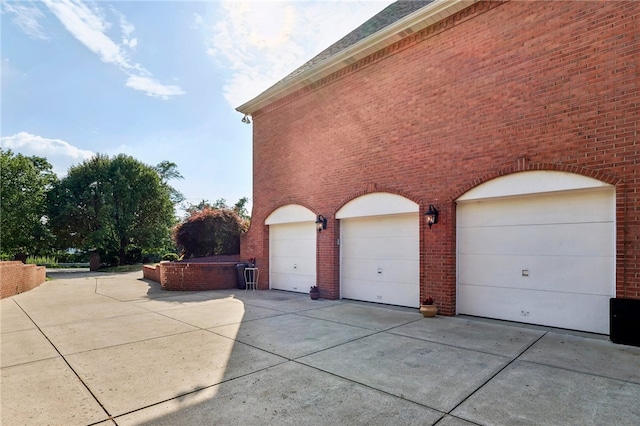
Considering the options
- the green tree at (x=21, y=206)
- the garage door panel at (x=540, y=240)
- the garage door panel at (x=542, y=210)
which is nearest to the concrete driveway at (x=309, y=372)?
the garage door panel at (x=540, y=240)

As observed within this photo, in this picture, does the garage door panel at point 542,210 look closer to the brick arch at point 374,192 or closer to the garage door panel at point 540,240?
the garage door panel at point 540,240

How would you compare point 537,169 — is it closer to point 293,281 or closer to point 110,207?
point 293,281

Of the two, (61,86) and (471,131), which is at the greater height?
(61,86)

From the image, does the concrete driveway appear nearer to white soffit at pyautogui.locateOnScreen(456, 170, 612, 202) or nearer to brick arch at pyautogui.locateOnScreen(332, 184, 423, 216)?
white soffit at pyautogui.locateOnScreen(456, 170, 612, 202)

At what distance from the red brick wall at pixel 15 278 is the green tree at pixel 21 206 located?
9.03m

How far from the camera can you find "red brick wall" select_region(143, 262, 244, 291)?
37.6 ft

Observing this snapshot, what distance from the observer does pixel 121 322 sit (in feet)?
22.4

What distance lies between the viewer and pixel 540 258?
6.23 meters

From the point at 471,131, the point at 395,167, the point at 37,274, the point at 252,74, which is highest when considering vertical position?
the point at 252,74

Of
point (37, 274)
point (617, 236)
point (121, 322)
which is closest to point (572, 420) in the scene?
point (617, 236)

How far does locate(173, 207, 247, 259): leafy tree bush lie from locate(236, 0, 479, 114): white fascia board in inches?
244

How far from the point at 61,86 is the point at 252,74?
5.81 meters

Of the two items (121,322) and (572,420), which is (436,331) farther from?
(121,322)

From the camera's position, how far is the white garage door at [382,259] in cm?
810
